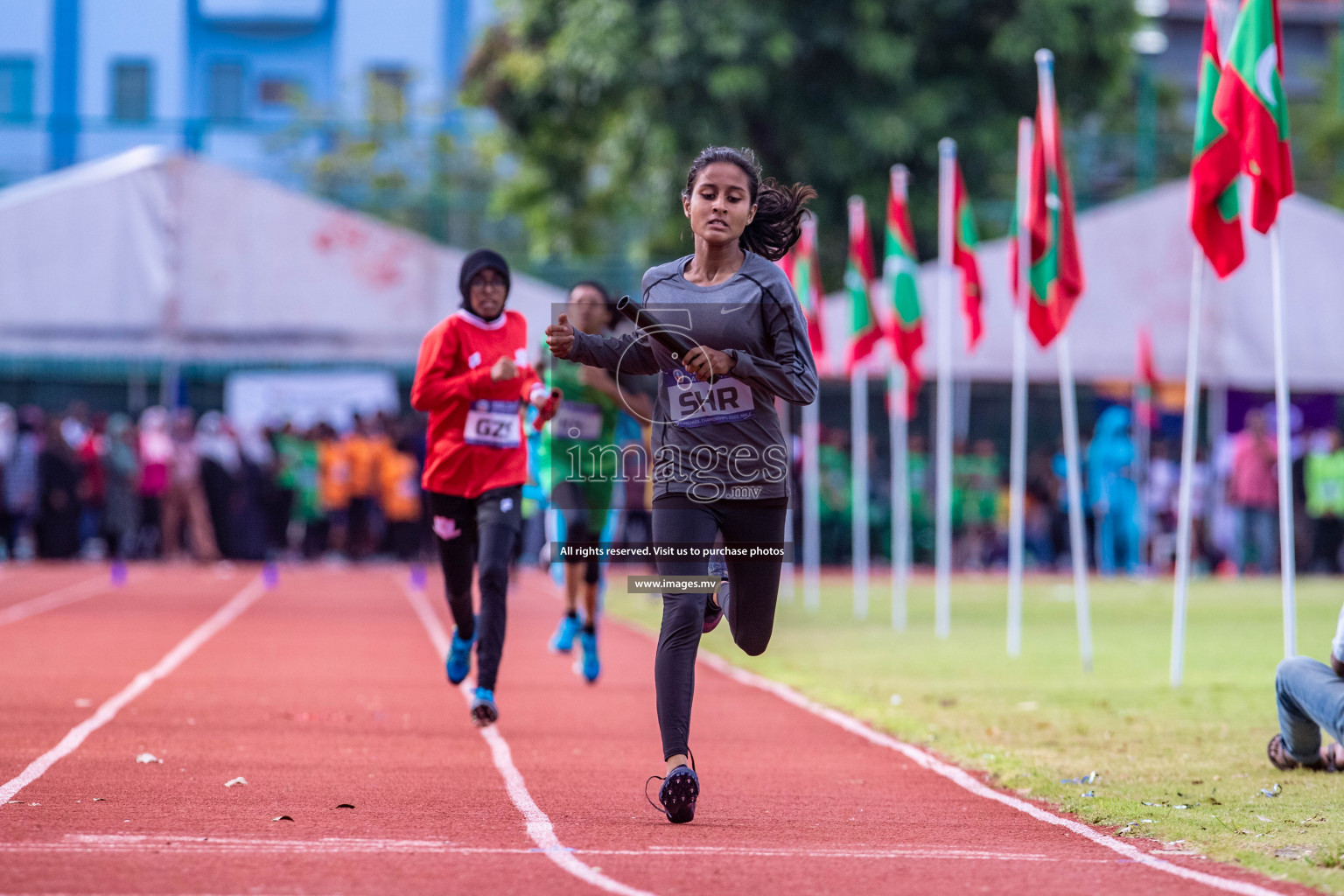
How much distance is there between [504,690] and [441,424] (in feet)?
10.3

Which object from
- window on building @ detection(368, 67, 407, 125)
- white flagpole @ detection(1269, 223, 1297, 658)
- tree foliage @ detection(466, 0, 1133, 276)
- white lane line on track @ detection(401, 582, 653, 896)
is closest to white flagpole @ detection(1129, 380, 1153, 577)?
tree foliage @ detection(466, 0, 1133, 276)

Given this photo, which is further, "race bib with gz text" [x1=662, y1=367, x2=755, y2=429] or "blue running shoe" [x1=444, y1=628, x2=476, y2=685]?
"blue running shoe" [x1=444, y1=628, x2=476, y2=685]

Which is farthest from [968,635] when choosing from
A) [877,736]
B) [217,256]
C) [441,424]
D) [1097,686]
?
[217,256]

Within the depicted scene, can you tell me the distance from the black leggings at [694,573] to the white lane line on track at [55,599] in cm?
1188

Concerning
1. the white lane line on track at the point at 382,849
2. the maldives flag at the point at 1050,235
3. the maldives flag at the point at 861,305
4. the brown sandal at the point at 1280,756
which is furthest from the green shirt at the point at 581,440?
the maldives flag at the point at 861,305

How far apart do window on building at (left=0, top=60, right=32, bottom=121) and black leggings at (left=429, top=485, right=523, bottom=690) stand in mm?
42629

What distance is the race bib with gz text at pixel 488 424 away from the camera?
9.68 meters

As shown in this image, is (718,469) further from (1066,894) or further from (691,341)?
(1066,894)

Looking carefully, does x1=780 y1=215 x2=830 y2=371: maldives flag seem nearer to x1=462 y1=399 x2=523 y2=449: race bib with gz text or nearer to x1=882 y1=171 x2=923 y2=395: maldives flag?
x1=882 y1=171 x2=923 y2=395: maldives flag

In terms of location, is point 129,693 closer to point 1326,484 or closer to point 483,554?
point 483,554

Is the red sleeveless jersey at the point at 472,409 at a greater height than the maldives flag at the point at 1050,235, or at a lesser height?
lesser

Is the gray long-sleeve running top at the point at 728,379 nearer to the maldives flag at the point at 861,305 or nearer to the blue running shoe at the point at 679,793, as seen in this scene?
Result: the blue running shoe at the point at 679,793

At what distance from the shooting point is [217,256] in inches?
1148

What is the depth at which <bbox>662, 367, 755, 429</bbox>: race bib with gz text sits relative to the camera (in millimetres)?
6914
